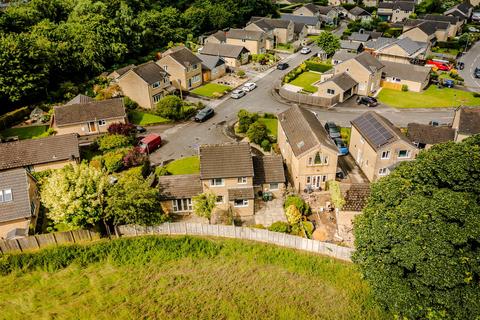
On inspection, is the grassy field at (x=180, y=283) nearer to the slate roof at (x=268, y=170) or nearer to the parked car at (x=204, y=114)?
the slate roof at (x=268, y=170)

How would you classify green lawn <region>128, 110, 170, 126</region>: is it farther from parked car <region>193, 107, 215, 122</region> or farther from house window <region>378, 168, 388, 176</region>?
house window <region>378, 168, 388, 176</region>

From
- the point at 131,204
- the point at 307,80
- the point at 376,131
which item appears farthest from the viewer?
the point at 307,80

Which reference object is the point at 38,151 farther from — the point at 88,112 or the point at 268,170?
the point at 268,170

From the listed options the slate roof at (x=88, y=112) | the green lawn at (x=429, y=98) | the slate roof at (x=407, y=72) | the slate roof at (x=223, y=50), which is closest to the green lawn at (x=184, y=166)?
the slate roof at (x=88, y=112)

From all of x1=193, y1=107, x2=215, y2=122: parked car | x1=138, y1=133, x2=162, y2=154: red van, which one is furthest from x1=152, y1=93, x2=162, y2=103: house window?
x1=138, y1=133, x2=162, y2=154: red van

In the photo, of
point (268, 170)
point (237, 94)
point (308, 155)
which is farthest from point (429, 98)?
point (268, 170)

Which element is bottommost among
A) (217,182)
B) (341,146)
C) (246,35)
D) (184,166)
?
(341,146)

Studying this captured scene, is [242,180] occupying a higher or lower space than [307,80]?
lower

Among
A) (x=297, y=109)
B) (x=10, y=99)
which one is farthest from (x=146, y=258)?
(x=10, y=99)
